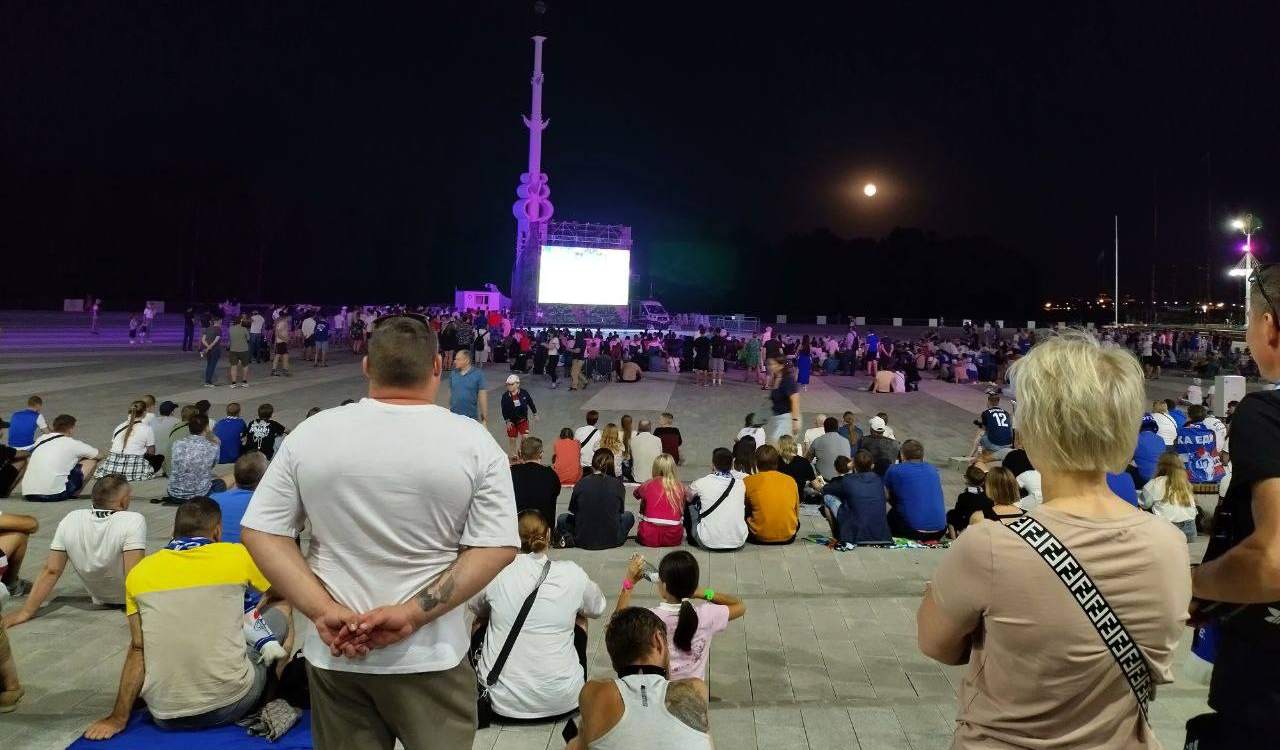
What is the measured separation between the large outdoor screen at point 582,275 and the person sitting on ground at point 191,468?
35.3 m

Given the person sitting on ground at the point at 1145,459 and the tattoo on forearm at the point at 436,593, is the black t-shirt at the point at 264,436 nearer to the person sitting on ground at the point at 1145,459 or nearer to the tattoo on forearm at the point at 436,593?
the tattoo on forearm at the point at 436,593

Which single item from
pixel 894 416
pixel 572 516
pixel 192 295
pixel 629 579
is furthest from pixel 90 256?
pixel 629 579

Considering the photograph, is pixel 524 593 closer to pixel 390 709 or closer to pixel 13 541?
pixel 390 709

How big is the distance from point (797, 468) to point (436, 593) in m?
7.78

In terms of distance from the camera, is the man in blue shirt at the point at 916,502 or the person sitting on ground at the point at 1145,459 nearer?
the man in blue shirt at the point at 916,502

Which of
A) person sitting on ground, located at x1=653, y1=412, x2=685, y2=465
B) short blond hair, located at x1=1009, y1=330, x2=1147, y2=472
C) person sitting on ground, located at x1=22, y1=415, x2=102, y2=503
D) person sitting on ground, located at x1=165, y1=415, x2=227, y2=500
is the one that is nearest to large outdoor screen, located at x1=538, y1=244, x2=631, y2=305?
person sitting on ground, located at x1=653, y1=412, x2=685, y2=465

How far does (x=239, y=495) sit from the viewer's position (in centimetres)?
582

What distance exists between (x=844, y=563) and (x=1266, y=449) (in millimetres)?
5601

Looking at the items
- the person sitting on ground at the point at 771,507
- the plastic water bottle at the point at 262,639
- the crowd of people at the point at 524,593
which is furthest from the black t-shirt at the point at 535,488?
the plastic water bottle at the point at 262,639

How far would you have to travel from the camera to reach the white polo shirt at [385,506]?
2.03 metres

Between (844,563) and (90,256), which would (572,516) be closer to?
(844,563)

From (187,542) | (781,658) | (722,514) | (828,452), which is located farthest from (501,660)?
(828,452)

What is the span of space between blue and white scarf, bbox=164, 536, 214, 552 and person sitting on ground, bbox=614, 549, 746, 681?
6.52 ft

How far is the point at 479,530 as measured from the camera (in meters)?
2.12
